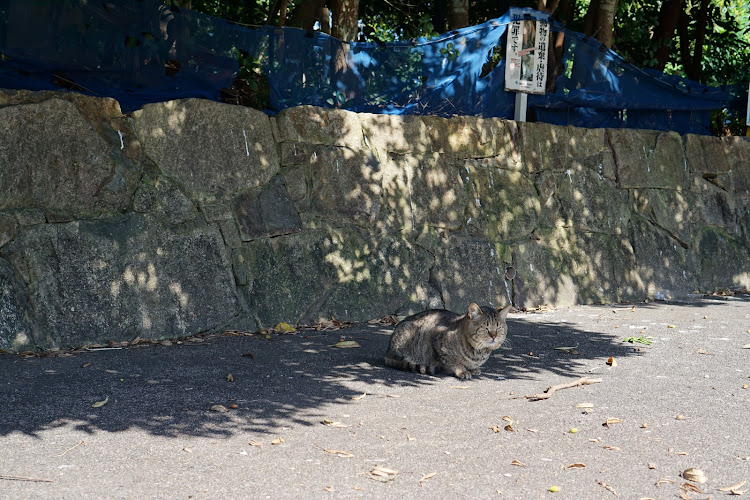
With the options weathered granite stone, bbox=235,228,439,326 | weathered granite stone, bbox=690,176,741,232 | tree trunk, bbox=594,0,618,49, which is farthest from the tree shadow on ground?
tree trunk, bbox=594,0,618,49

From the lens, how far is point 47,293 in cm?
643

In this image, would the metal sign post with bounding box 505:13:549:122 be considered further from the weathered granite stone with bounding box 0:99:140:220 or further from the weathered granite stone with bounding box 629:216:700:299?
the weathered granite stone with bounding box 0:99:140:220

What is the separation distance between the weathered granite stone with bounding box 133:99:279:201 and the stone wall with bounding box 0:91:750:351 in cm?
1

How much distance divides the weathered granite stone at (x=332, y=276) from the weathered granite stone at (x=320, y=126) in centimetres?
88

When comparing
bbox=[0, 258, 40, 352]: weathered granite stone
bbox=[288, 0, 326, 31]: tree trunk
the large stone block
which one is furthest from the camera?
bbox=[288, 0, 326, 31]: tree trunk

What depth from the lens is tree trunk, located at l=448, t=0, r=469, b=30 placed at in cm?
1102

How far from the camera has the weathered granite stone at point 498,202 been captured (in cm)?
886

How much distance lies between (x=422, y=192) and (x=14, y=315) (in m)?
4.09

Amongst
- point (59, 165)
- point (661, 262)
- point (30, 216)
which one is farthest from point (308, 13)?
point (661, 262)

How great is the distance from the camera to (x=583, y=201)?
9.66 metres

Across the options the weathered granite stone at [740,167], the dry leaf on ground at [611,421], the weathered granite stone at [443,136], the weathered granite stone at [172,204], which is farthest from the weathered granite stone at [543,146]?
the dry leaf on ground at [611,421]

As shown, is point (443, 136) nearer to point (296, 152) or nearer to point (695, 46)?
point (296, 152)

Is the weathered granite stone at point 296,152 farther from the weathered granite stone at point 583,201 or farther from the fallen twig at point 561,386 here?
the fallen twig at point 561,386

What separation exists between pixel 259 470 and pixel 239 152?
4.21 m
